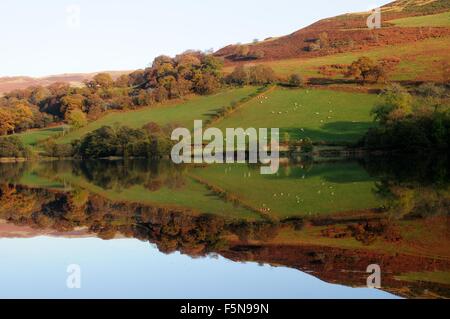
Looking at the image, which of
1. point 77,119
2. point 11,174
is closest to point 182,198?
point 11,174

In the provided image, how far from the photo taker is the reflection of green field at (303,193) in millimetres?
23594

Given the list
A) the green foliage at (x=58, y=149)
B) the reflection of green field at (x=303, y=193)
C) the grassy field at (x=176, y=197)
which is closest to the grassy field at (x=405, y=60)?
the green foliage at (x=58, y=149)

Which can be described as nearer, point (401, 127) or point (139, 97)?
point (401, 127)

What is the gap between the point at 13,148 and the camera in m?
86.3

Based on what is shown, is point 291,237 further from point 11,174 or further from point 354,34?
point 354,34

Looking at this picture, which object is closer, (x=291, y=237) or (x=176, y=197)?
(x=291, y=237)

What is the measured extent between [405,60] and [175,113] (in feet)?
117

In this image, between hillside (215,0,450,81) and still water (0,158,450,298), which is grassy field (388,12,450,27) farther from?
still water (0,158,450,298)

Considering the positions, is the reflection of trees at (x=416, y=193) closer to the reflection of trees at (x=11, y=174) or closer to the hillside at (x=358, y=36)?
the reflection of trees at (x=11, y=174)

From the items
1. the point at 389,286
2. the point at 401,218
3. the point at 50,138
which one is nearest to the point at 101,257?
the point at 389,286

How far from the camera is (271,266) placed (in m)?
13.3

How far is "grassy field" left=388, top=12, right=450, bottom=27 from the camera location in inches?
4090
